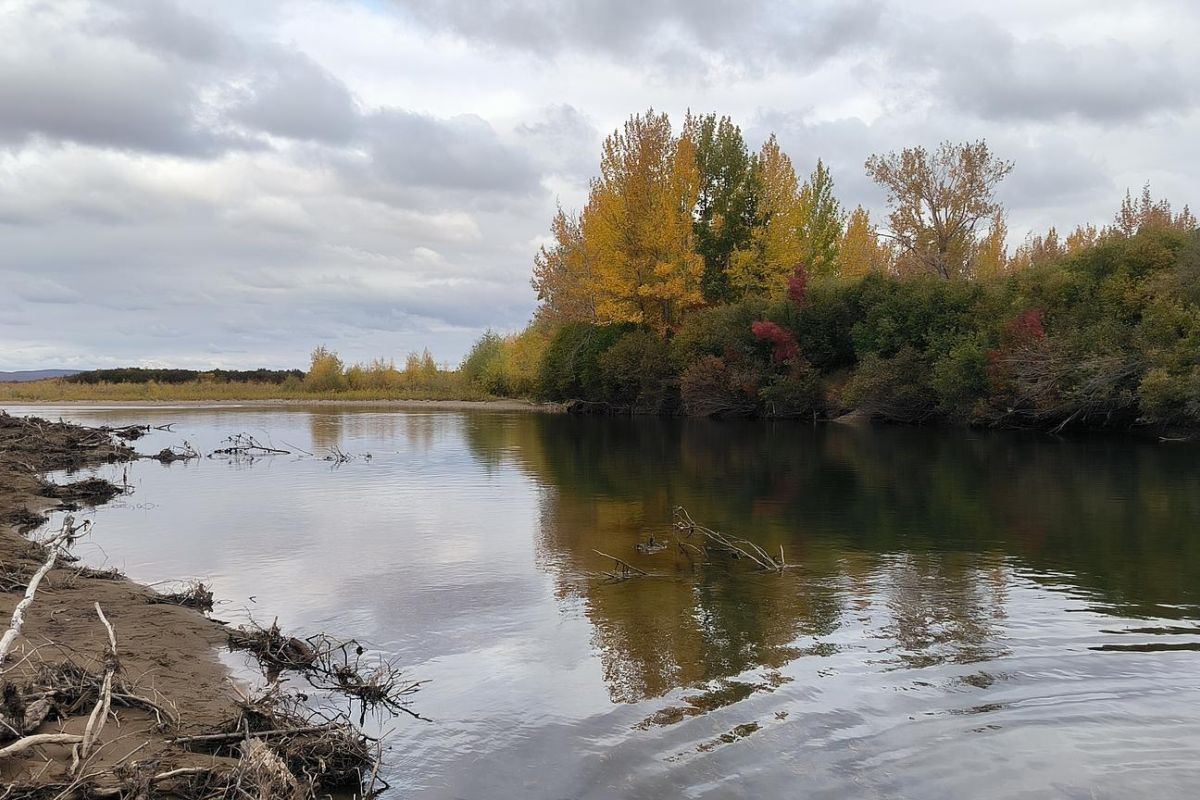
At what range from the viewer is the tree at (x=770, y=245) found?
4897 centimetres

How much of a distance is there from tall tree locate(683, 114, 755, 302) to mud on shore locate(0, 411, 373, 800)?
A: 43864 mm

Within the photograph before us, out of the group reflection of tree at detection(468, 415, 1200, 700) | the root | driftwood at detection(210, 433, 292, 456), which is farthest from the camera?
driftwood at detection(210, 433, 292, 456)

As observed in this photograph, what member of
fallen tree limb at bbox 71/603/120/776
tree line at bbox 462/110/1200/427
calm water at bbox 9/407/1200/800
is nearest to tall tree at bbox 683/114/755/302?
tree line at bbox 462/110/1200/427

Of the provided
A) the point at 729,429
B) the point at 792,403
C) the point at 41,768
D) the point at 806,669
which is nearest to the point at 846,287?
the point at 792,403

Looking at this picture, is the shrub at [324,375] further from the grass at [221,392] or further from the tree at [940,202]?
the tree at [940,202]

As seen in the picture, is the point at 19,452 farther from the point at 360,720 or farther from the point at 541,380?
the point at 541,380

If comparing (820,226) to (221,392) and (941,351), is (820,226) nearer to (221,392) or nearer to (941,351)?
(941,351)

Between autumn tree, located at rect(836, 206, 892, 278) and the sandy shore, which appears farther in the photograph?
autumn tree, located at rect(836, 206, 892, 278)

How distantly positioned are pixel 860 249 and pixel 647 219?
21.5 metres

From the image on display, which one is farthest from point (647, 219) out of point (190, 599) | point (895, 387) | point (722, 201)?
point (190, 599)

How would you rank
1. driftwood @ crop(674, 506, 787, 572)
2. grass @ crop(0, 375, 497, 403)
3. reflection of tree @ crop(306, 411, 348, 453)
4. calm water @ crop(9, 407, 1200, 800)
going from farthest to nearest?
grass @ crop(0, 375, 497, 403), reflection of tree @ crop(306, 411, 348, 453), driftwood @ crop(674, 506, 787, 572), calm water @ crop(9, 407, 1200, 800)

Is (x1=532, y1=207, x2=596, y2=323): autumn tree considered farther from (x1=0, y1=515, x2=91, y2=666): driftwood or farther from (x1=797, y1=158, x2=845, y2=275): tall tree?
(x1=0, y1=515, x2=91, y2=666): driftwood

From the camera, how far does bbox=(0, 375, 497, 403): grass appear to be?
72000 millimetres

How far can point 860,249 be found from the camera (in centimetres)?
6169
